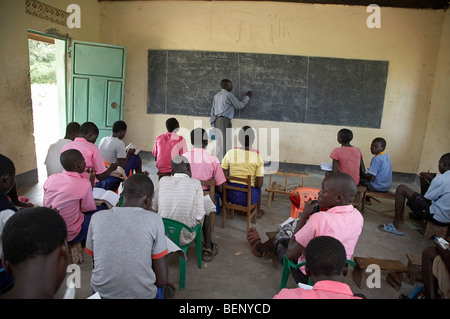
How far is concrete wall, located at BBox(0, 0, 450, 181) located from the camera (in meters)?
5.30

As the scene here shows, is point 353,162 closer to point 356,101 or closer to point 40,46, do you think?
point 356,101

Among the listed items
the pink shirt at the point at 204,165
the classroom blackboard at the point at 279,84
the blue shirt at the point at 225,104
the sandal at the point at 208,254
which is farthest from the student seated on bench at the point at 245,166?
the classroom blackboard at the point at 279,84

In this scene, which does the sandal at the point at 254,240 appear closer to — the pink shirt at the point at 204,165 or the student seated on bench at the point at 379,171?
the pink shirt at the point at 204,165

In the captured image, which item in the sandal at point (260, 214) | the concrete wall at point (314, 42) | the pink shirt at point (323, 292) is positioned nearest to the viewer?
the pink shirt at point (323, 292)

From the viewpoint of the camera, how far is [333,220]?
171 centimetres

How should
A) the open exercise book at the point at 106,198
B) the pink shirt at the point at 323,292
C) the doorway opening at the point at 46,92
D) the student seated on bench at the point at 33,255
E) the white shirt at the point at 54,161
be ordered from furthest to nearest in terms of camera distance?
1. the doorway opening at the point at 46,92
2. the white shirt at the point at 54,161
3. the open exercise book at the point at 106,198
4. the pink shirt at the point at 323,292
5. the student seated on bench at the point at 33,255

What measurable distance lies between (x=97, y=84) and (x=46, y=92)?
7.17 metres

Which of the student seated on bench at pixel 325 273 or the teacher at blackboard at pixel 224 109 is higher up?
the teacher at blackboard at pixel 224 109

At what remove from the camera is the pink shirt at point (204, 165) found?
2.95 m

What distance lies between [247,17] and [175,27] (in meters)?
1.40

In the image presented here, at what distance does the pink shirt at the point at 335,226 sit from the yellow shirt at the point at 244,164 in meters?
1.54

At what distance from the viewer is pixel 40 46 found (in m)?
10.8
